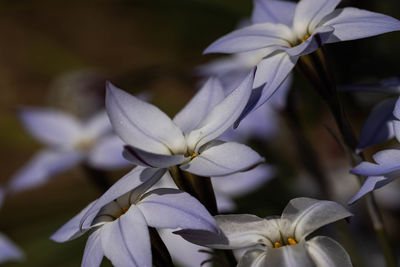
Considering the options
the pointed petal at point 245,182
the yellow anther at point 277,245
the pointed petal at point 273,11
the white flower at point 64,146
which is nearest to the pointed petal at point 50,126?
the white flower at point 64,146

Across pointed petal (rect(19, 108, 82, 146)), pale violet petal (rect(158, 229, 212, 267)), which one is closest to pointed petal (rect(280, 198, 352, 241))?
pale violet petal (rect(158, 229, 212, 267))

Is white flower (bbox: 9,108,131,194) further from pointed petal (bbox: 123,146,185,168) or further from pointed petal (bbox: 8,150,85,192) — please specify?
pointed petal (bbox: 123,146,185,168)

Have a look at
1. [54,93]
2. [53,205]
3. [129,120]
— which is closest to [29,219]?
[53,205]

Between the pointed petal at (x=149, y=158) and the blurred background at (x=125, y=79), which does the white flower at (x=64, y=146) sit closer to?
the blurred background at (x=125, y=79)

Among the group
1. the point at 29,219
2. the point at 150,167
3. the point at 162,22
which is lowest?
the point at 29,219

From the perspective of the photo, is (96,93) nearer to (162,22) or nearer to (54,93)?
(54,93)

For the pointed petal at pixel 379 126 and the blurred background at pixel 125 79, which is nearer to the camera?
the pointed petal at pixel 379 126

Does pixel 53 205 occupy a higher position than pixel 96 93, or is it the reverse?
pixel 96 93
